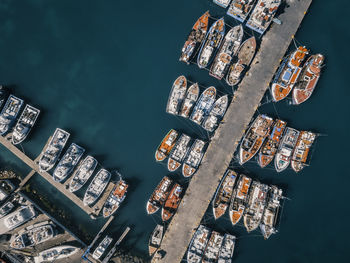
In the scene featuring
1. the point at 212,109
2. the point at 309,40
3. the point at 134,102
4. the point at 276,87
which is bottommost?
the point at 134,102

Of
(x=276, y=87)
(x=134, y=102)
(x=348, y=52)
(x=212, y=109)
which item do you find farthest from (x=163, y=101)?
(x=348, y=52)

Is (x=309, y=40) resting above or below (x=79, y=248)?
above

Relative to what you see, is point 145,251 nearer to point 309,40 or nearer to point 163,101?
point 163,101

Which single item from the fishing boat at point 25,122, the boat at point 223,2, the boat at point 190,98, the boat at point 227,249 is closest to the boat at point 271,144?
the boat at point 227,249

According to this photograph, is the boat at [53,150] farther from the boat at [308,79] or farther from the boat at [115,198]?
the boat at [308,79]

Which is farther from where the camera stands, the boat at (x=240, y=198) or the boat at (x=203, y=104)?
the boat at (x=203, y=104)

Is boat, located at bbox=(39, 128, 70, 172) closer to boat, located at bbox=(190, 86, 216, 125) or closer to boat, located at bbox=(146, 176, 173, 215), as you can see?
boat, located at bbox=(146, 176, 173, 215)

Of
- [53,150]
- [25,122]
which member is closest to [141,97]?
[53,150]
